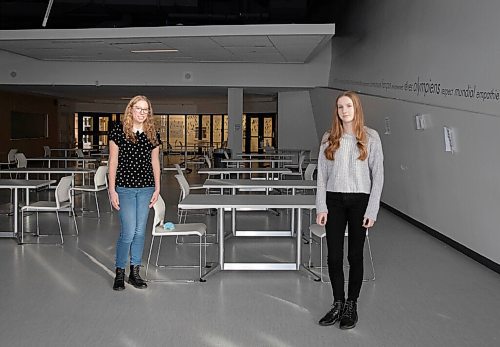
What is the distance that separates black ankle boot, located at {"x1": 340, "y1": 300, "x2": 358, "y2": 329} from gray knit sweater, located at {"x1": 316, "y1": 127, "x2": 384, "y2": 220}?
26.7 inches

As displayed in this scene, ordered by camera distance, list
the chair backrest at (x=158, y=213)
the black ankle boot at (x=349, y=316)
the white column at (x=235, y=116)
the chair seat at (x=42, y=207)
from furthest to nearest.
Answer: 1. the white column at (x=235, y=116)
2. the chair seat at (x=42, y=207)
3. the chair backrest at (x=158, y=213)
4. the black ankle boot at (x=349, y=316)

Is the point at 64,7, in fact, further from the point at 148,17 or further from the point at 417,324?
the point at 417,324

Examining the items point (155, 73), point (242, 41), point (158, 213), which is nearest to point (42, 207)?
point (158, 213)

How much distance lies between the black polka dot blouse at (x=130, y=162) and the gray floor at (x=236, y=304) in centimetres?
93

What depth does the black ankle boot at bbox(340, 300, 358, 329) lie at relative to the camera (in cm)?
411

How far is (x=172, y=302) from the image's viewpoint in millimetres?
4734

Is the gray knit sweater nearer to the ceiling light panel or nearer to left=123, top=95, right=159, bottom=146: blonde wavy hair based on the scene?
left=123, top=95, right=159, bottom=146: blonde wavy hair

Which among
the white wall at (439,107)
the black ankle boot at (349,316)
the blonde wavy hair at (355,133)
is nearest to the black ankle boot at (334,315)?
the black ankle boot at (349,316)

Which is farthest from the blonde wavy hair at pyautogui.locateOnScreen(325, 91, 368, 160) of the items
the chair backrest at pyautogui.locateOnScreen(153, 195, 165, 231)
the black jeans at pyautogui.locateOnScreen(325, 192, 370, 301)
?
the chair backrest at pyautogui.locateOnScreen(153, 195, 165, 231)

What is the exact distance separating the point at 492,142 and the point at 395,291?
1.80 meters

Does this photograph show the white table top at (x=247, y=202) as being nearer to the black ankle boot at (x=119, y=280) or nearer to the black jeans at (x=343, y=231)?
the black ankle boot at (x=119, y=280)

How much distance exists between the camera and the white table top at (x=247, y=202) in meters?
5.26

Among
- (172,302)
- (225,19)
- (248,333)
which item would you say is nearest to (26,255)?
(172,302)

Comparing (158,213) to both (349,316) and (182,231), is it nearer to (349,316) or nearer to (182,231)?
(182,231)
